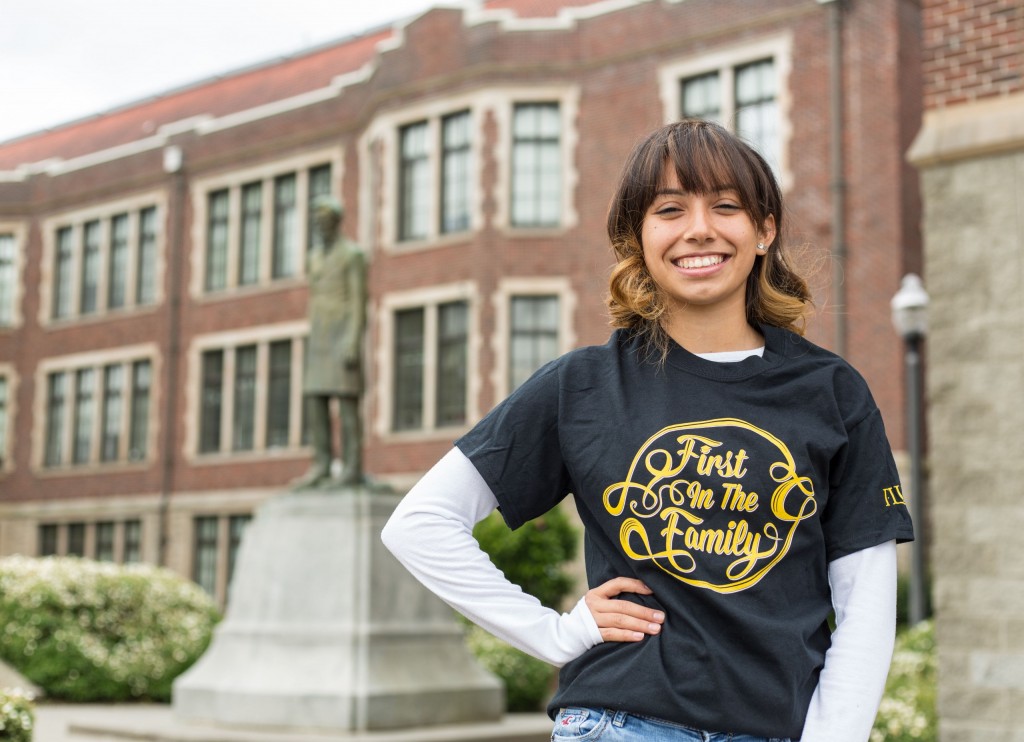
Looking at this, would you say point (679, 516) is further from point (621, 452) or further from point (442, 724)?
point (442, 724)

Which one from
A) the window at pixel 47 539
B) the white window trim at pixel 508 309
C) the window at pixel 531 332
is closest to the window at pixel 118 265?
the window at pixel 47 539

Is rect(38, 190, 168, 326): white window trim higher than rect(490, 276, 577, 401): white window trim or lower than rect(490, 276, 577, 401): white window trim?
higher

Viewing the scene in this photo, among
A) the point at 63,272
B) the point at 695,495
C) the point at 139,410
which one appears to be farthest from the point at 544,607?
the point at 63,272

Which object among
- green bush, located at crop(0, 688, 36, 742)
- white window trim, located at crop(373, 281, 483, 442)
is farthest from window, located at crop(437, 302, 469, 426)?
green bush, located at crop(0, 688, 36, 742)

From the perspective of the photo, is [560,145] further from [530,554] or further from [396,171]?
[530,554]

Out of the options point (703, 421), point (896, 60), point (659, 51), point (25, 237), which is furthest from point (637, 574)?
point (25, 237)

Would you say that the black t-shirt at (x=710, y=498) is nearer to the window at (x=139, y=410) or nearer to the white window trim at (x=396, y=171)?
the white window trim at (x=396, y=171)

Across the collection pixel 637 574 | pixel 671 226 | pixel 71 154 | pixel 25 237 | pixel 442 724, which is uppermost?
pixel 71 154

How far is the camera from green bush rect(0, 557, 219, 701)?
1589 centimetres

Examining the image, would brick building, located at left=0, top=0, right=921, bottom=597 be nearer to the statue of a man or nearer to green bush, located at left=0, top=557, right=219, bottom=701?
the statue of a man

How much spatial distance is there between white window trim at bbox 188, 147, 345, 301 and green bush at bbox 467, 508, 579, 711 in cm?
1005

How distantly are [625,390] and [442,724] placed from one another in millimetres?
9456

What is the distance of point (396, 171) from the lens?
2278cm

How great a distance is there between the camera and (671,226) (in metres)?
2.17
